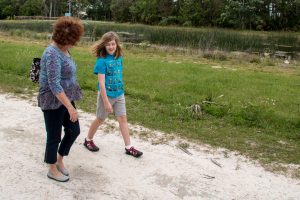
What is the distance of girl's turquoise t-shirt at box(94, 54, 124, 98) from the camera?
486 centimetres

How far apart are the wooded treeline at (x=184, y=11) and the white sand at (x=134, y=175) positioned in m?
49.0

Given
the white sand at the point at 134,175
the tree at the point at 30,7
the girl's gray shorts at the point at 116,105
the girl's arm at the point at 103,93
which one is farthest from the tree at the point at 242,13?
the girl's arm at the point at 103,93

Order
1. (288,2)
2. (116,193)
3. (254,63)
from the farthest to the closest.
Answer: (288,2) < (254,63) < (116,193)

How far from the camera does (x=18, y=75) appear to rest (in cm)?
1051

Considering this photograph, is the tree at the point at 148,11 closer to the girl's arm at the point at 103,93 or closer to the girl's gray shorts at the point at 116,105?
the girl's gray shorts at the point at 116,105

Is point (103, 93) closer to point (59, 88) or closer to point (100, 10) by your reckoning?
point (59, 88)

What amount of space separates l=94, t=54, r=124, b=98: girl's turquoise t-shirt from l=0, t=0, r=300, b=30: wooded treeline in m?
49.3

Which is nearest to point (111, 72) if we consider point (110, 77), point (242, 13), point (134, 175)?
point (110, 77)

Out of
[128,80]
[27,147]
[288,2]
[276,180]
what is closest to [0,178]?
[27,147]

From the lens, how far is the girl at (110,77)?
4.85 meters

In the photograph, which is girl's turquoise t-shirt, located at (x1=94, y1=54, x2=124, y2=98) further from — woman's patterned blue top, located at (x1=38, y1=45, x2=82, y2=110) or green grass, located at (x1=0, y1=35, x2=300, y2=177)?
green grass, located at (x1=0, y1=35, x2=300, y2=177)

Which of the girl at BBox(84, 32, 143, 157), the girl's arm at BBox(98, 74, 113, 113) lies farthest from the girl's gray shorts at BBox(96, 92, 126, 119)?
the girl's arm at BBox(98, 74, 113, 113)

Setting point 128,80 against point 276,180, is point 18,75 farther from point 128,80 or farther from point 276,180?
point 276,180

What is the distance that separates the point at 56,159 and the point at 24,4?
318ft
